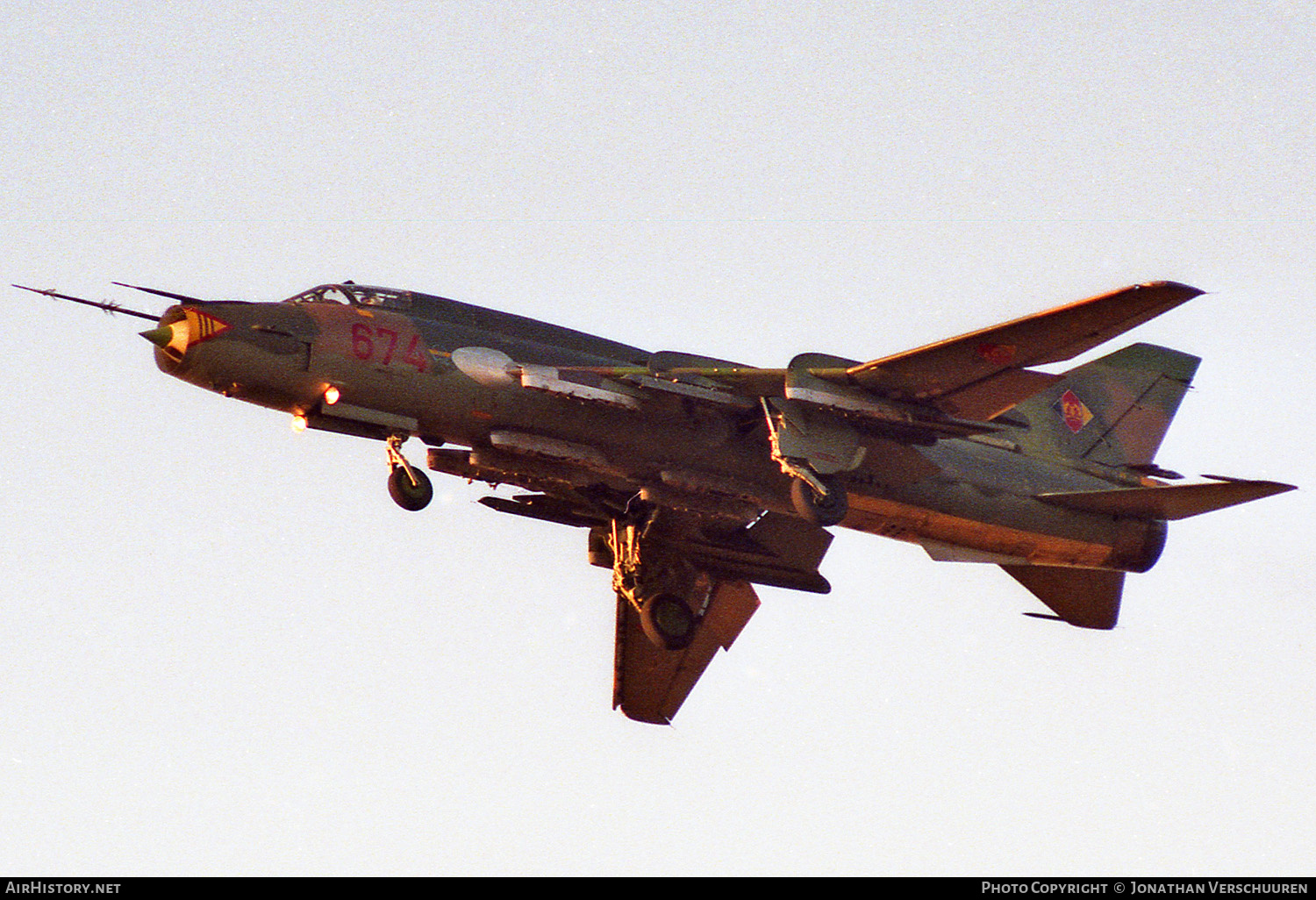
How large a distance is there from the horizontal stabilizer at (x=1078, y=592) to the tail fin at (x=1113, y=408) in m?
1.98

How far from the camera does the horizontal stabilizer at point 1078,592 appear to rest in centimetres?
2911

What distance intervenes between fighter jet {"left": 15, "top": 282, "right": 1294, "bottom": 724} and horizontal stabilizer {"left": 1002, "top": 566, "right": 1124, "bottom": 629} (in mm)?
267

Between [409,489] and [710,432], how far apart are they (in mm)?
4381

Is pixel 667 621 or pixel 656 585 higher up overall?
pixel 656 585

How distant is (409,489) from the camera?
22.9m

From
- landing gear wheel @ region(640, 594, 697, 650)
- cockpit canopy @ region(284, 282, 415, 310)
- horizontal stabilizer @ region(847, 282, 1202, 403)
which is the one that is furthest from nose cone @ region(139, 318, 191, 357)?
landing gear wheel @ region(640, 594, 697, 650)

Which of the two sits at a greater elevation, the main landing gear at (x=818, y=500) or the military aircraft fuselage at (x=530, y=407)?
the military aircraft fuselage at (x=530, y=407)

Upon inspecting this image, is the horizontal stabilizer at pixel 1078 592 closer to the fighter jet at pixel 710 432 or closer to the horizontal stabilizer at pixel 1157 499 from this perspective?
the fighter jet at pixel 710 432

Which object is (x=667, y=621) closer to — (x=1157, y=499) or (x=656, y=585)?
(x=656, y=585)

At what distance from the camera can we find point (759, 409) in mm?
24141

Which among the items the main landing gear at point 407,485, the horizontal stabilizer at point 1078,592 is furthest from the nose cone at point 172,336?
the horizontal stabilizer at point 1078,592

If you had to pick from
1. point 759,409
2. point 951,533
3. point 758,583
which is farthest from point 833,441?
point 758,583

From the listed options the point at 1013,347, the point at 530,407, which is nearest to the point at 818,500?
the point at 1013,347
